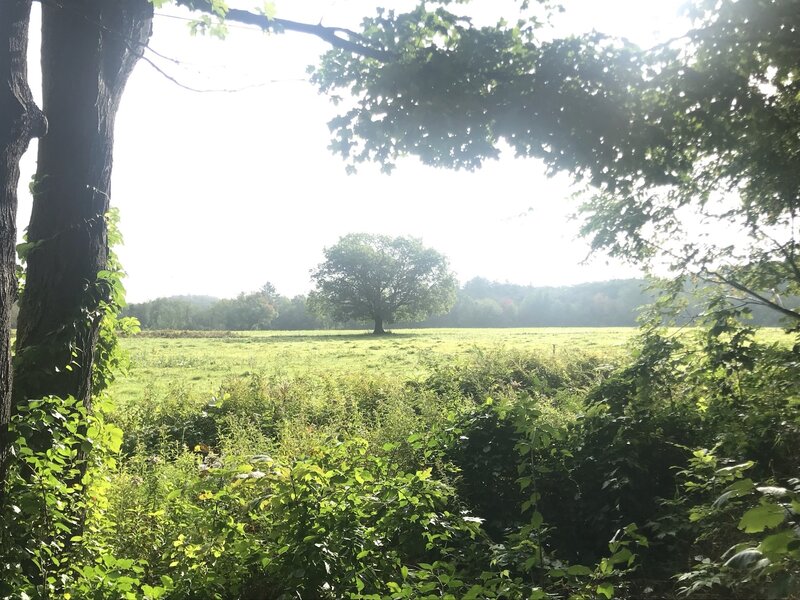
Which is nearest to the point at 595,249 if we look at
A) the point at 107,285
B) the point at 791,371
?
the point at 791,371

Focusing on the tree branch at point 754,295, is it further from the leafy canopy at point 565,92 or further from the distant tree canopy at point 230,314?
the distant tree canopy at point 230,314

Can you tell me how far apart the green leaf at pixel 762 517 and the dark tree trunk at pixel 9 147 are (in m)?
3.57

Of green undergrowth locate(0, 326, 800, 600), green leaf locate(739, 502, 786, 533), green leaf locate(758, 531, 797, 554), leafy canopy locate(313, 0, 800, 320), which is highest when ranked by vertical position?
leafy canopy locate(313, 0, 800, 320)

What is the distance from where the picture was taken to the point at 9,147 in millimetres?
2924

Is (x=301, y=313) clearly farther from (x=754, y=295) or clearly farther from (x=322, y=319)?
(x=754, y=295)

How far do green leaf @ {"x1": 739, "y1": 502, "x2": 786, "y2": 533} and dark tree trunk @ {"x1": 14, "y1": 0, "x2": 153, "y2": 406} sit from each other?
4028mm

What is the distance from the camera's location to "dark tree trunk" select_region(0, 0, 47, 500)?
2.89 m

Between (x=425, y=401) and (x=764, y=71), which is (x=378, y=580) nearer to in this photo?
(x=764, y=71)

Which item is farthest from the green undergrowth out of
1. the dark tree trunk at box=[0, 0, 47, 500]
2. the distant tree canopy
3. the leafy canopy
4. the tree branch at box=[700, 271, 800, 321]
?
the distant tree canopy

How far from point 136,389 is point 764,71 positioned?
605 inches

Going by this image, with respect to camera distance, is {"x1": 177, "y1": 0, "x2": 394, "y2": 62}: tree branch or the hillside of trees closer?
{"x1": 177, "y1": 0, "x2": 394, "y2": 62}: tree branch

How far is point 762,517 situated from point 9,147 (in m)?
3.98

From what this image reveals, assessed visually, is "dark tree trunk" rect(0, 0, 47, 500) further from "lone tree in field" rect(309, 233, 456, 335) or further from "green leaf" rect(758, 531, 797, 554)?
"lone tree in field" rect(309, 233, 456, 335)

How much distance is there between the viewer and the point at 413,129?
3.91 m
